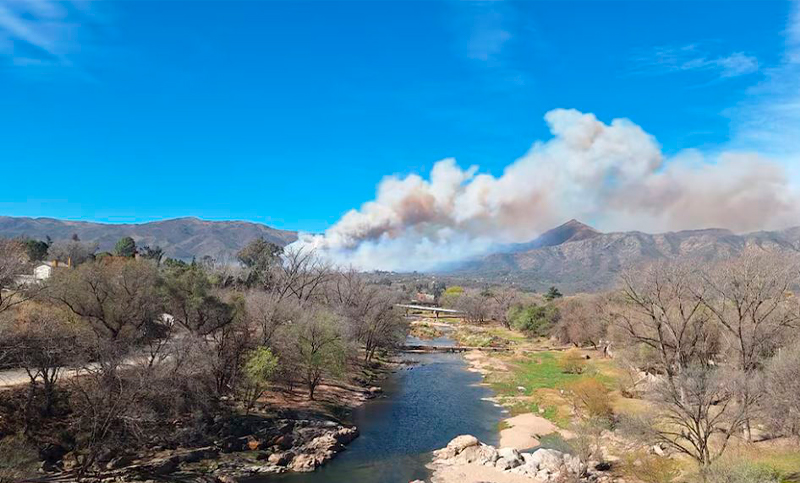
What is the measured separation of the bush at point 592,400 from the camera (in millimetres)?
38406

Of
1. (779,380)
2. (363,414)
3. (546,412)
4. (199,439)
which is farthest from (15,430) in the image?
(779,380)

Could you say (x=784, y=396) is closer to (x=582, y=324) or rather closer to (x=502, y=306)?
(x=582, y=324)

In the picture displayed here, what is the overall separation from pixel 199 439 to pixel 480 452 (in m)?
17.8

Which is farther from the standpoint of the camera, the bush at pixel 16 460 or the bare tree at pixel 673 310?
the bare tree at pixel 673 310

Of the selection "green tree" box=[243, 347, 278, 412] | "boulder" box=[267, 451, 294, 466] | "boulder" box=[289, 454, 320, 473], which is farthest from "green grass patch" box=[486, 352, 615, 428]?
"green tree" box=[243, 347, 278, 412]

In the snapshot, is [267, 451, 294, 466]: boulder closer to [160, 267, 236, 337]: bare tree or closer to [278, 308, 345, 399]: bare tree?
[278, 308, 345, 399]: bare tree

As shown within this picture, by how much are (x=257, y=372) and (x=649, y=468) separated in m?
25.5

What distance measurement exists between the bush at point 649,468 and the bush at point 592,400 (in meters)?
7.25

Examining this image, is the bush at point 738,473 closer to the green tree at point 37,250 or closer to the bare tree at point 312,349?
the bare tree at point 312,349

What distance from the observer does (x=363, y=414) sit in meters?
42.7

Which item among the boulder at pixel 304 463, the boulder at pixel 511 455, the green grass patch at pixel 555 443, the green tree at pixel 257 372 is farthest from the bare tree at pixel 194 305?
the green grass patch at pixel 555 443

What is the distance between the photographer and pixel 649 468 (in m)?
27.6

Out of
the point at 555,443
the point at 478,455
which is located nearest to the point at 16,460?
the point at 478,455

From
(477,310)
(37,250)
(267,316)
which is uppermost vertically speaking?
(37,250)
